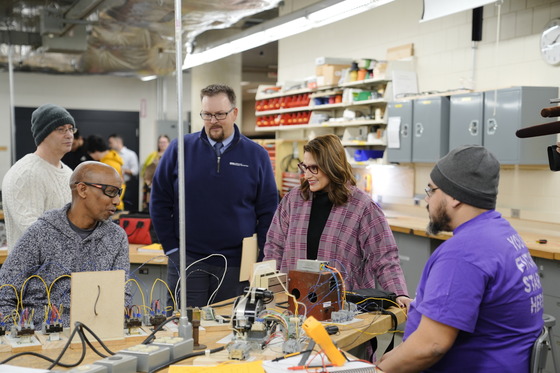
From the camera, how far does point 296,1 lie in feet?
30.1

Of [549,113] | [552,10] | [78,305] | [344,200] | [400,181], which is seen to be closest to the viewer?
[78,305]

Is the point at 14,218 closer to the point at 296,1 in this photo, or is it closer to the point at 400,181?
the point at 400,181

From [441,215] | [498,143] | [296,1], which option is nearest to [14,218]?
[441,215]

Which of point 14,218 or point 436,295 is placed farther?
point 14,218

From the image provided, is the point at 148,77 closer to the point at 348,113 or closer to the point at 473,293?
the point at 348,113

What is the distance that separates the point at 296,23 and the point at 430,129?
5.62 feet

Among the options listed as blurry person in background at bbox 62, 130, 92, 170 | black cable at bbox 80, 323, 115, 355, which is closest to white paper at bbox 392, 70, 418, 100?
blurry person in background at bbox 62, 130, 92, 170

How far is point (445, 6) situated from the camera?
537 cm

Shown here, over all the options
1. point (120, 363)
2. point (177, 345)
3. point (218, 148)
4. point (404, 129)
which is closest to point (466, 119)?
point (404, 129)

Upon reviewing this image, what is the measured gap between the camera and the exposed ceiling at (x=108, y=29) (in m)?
7.16

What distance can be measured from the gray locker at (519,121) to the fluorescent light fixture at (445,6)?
791 millimetres

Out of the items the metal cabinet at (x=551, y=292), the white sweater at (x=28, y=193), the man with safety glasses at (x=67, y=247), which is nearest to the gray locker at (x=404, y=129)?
the metal cabinet at (x=551, y=292)

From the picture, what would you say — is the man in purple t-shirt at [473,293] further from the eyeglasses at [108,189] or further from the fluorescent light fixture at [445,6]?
the fluorescent light fixture at [445,6]

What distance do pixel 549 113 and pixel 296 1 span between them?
6.95m
